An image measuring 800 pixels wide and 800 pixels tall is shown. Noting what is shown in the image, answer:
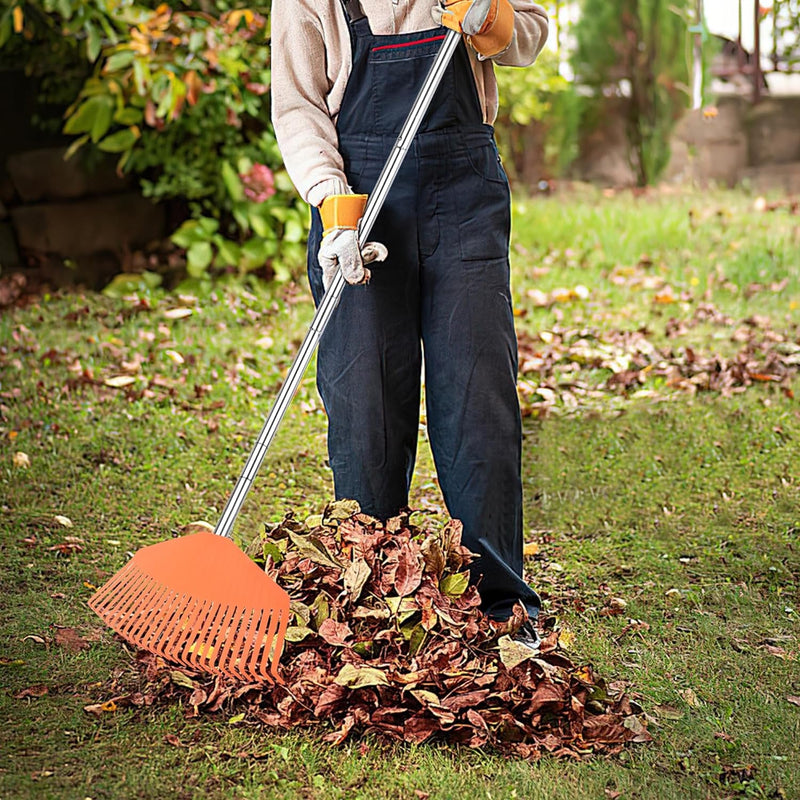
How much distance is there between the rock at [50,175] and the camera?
19.6ft

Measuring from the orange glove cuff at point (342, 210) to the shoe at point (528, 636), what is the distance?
0.91m

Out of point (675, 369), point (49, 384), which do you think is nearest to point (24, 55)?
point (49, 384)

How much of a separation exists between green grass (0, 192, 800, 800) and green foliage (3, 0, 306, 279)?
0.37 m

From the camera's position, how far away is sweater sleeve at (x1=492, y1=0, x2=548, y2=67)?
240cm

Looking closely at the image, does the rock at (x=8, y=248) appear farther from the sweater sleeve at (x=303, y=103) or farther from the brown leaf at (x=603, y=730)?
the brown leaf at (x=603, y=730)

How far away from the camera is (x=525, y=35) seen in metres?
2.42

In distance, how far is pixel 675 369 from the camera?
4.59 meters

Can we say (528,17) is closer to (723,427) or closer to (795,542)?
(795,542)

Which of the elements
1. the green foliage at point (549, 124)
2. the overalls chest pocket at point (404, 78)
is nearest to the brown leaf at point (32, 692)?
the overalls chest pocket at point (404, 78)

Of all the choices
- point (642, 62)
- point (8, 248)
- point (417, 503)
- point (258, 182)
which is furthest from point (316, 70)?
point (642, 62)

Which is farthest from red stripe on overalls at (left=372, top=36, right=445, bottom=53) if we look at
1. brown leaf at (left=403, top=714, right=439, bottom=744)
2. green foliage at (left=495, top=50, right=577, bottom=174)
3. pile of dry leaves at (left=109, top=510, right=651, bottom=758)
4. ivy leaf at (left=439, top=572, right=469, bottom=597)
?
green foliage at (left=495, top=50, right=577, bottom=174)

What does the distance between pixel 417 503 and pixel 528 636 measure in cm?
113

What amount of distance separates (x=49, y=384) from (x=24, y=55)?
8.25 ft

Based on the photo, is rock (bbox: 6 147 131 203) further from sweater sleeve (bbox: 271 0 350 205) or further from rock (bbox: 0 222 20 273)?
sweater sleeve (bbox: 271 0 350 205)
